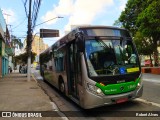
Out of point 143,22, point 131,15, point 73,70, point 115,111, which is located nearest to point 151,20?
point 143,22

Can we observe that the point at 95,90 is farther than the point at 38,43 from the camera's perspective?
No

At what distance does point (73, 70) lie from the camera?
29.4 feet

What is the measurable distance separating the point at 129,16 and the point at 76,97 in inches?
1151

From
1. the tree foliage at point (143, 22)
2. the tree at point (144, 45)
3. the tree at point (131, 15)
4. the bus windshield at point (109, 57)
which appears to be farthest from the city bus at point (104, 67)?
the tree at point (144, 45)

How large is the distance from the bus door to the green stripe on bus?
112 centimetres

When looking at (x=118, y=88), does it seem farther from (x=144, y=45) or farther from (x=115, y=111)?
(x=144, y=45)

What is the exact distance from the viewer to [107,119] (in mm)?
7156

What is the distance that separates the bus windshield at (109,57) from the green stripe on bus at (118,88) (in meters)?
0.37

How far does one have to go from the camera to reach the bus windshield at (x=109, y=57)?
7590mm

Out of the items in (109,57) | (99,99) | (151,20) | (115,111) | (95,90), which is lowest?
(115,111)

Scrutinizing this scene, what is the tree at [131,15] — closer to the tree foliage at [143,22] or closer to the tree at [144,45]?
the tree foliage at [143,22]

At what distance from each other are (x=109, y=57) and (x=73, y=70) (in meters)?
1.72

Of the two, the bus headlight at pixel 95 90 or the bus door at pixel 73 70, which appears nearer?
the bus headlight at pixel 95 90

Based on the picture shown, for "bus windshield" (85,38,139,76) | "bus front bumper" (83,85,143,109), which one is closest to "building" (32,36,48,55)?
"bus windshield" (85,38,139,76)
